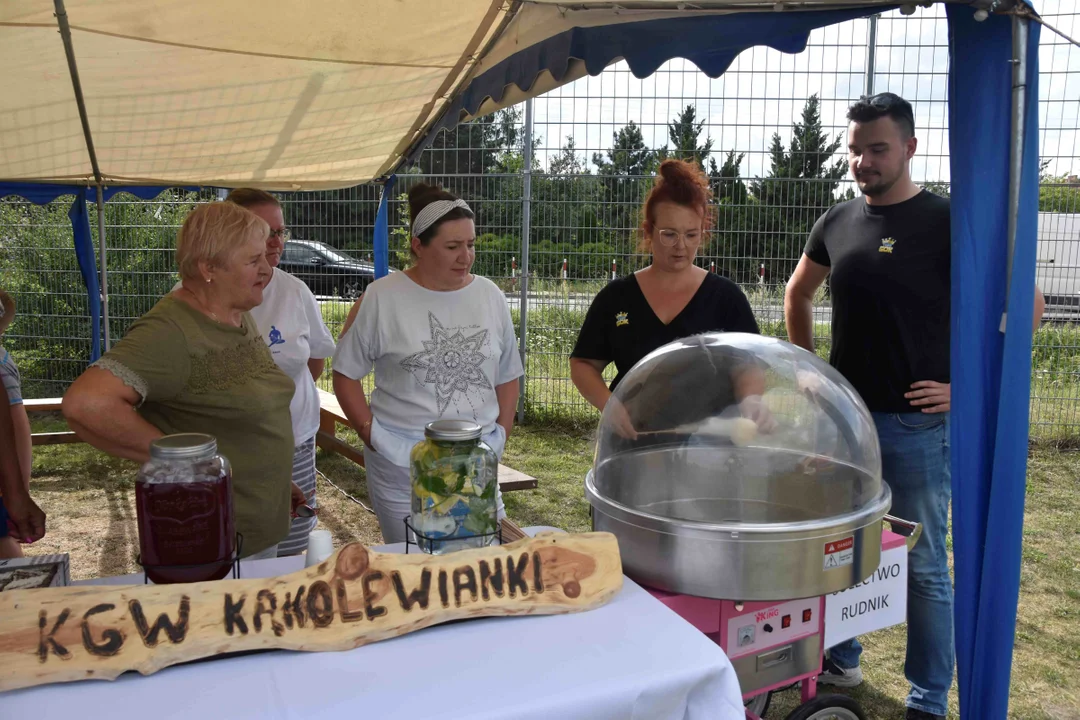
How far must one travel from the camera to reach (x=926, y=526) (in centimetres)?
258

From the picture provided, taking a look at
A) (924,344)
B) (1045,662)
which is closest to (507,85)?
(924,344)

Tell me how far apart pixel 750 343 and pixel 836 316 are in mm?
1006

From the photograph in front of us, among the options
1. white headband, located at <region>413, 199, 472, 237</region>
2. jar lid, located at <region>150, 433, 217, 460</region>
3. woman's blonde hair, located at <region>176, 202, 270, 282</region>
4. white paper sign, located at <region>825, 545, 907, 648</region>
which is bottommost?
white paper sign, located at <region>825, 545, 907, 648</region>

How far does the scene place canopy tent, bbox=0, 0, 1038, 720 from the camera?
6.28 ft

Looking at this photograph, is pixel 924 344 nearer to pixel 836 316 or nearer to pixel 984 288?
pixel 836 316

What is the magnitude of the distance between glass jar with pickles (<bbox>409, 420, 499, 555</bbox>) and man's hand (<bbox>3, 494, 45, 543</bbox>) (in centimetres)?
146

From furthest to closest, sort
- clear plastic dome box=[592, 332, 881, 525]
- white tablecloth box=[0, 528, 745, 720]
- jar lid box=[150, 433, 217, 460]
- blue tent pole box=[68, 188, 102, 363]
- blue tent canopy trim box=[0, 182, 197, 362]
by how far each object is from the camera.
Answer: blue tent pole box=[68, 188, 102, 363] < blue tent canopy trim box=[0, 182, 197, 362] < clear plastic dome box=[592, 332, 881, 525] < jar lid box=[150, 433, 217, 460] < white tablecloth box=[0, 528, 745, 720]

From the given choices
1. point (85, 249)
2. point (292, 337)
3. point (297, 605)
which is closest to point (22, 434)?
point (292, 337)

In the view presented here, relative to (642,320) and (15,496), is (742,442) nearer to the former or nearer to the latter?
(642,320)

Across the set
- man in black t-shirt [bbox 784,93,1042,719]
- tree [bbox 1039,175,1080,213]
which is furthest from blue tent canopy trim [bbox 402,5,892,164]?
tree [bbox 1039,175,1080,213]

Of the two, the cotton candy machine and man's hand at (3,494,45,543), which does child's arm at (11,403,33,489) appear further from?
the cotton candy machine

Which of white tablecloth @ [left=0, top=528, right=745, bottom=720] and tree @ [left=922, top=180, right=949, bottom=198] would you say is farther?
tree @ [left=922, top=180, right=949, bottom=198]

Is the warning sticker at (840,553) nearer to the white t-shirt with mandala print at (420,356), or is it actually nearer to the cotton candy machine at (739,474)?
the cotton candy machine at (739,474)

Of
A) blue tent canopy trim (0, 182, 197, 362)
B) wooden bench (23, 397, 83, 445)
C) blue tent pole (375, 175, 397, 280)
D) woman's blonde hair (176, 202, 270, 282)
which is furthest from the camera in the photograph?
wooden bench (23, 397, 83, 445)
